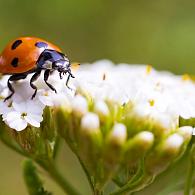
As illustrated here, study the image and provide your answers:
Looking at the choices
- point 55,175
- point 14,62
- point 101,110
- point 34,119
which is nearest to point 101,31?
point 14,62

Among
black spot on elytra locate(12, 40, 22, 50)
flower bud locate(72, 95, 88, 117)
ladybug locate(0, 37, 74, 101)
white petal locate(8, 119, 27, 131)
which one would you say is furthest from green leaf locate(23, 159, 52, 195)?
black spot on elytra locate(12, 40, 22, 50)

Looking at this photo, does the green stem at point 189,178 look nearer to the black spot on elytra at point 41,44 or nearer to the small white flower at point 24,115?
the small white flower at point 24,115

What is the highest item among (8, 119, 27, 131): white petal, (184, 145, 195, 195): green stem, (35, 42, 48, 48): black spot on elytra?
(35, 42, 48, 48): black spot on elytra

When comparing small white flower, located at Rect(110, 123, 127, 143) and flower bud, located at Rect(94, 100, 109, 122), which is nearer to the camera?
small white flower, located at Rect(110, 123, 127, 143)

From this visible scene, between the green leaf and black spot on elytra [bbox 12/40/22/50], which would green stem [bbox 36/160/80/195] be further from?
black spot on elytra [bbox 12/40/22/50]

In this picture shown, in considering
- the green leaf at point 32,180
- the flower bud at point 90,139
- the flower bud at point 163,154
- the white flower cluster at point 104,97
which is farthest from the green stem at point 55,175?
the flower bud at point 163,154

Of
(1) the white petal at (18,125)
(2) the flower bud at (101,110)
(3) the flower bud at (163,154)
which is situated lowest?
(3) the flower bud at (163,154)

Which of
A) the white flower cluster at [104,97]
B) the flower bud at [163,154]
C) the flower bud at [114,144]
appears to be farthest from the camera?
the white flower cluster at [104,97]
